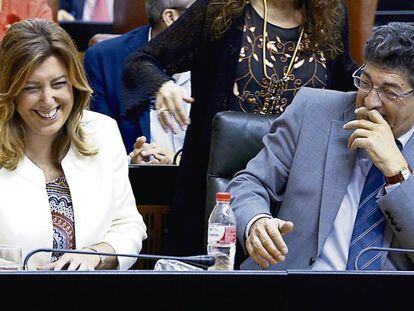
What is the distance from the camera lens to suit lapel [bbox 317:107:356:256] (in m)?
2.89

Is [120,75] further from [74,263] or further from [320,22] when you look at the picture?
[74,263]

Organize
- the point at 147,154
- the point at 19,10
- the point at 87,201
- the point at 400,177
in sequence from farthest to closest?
the point at 19,10 < the point at 147,154 < the point at 87,201 < the point at 400,177

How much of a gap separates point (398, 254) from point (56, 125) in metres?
0.99

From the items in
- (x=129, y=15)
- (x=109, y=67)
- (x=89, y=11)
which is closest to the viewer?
(x=109, y=67)

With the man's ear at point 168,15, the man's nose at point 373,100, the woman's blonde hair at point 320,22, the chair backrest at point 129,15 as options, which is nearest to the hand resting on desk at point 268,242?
the man's nose at point 373,100

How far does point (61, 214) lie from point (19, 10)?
81.7 inches

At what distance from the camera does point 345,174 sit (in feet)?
9.60

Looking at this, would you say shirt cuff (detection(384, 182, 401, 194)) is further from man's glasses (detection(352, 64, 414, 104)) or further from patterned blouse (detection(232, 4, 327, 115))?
patterned blouse (detection(232, 4, 327, 115))

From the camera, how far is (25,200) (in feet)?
9.71
